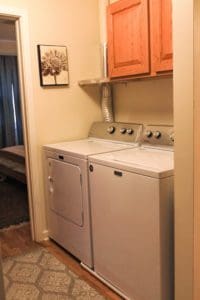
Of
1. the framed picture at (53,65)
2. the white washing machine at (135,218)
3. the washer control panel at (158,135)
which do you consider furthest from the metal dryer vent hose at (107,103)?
the white washing machine at (135,218)

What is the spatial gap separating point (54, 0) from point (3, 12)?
1.73 feet

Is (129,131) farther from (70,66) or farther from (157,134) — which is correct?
(70,66)

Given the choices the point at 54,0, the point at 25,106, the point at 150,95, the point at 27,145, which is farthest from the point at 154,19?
the point at 27,145

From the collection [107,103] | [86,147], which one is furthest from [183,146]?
[107,103]

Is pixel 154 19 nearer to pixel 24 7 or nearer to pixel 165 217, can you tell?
pixel 24 7

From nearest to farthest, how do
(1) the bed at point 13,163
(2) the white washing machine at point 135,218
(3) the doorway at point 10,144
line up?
(2) the white washing machine at point 135,218 → (3) the doorway at point 10,144 → (1) the bed at point 13,163

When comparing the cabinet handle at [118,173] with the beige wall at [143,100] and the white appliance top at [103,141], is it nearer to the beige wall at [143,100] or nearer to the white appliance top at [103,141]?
the white appliance top at [103,141]


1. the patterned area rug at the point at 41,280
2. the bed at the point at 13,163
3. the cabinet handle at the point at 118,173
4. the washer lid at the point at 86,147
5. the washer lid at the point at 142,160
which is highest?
the washer lid at the point at 86,147

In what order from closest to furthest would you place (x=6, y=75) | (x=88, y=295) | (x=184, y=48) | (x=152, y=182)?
(x=184, y=48), (x=152, y=182), (x=88, y=295), (x=6, y=75)

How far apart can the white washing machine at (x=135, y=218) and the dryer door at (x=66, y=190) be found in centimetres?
19

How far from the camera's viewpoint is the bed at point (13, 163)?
4684 millimetres

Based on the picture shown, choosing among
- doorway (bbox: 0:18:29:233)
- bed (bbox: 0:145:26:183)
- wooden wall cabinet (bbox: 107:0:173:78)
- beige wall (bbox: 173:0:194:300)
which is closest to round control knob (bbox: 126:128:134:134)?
wooden wall cabinet (bbox: 107:0:173:78)

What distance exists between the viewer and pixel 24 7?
2791 millimetres

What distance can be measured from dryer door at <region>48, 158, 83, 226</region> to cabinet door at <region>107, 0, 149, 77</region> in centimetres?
91
